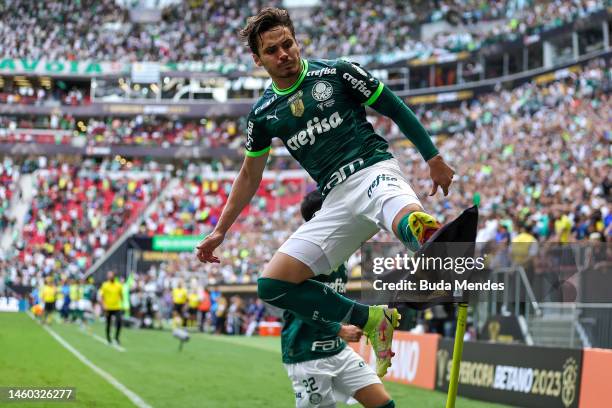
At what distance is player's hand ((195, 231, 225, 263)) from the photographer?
5.80 meters

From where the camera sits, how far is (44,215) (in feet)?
165

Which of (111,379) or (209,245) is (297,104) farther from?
(111,379)

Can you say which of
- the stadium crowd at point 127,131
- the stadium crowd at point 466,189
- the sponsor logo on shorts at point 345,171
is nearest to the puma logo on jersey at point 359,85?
the sponsor logo on shorts at point 345,171

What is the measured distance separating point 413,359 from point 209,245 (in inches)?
364

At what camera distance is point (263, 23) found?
5203 millimetres

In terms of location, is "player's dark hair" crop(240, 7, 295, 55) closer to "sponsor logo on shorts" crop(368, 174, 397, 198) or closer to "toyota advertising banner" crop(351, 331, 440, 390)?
"sponsor logo on shorts" crop(368, 174, 397, 198)

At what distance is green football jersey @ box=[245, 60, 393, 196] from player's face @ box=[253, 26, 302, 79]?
10cm

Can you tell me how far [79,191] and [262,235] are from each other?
17569 millimetres

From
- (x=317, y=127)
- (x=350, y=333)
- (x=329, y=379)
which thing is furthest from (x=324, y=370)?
(x=317, y=127)

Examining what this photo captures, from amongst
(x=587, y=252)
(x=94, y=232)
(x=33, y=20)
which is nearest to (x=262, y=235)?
(x=94, y=232)

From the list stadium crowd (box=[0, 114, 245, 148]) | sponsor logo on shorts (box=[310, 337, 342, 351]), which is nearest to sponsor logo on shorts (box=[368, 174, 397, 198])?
sponsor logo on shorts (box=[310, 337, 342, 351])

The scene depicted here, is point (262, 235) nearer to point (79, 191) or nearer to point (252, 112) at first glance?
point (79, 191)

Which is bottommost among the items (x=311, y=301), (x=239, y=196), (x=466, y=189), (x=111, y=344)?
(x=111, y=344)

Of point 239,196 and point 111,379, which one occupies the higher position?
point 239,196
